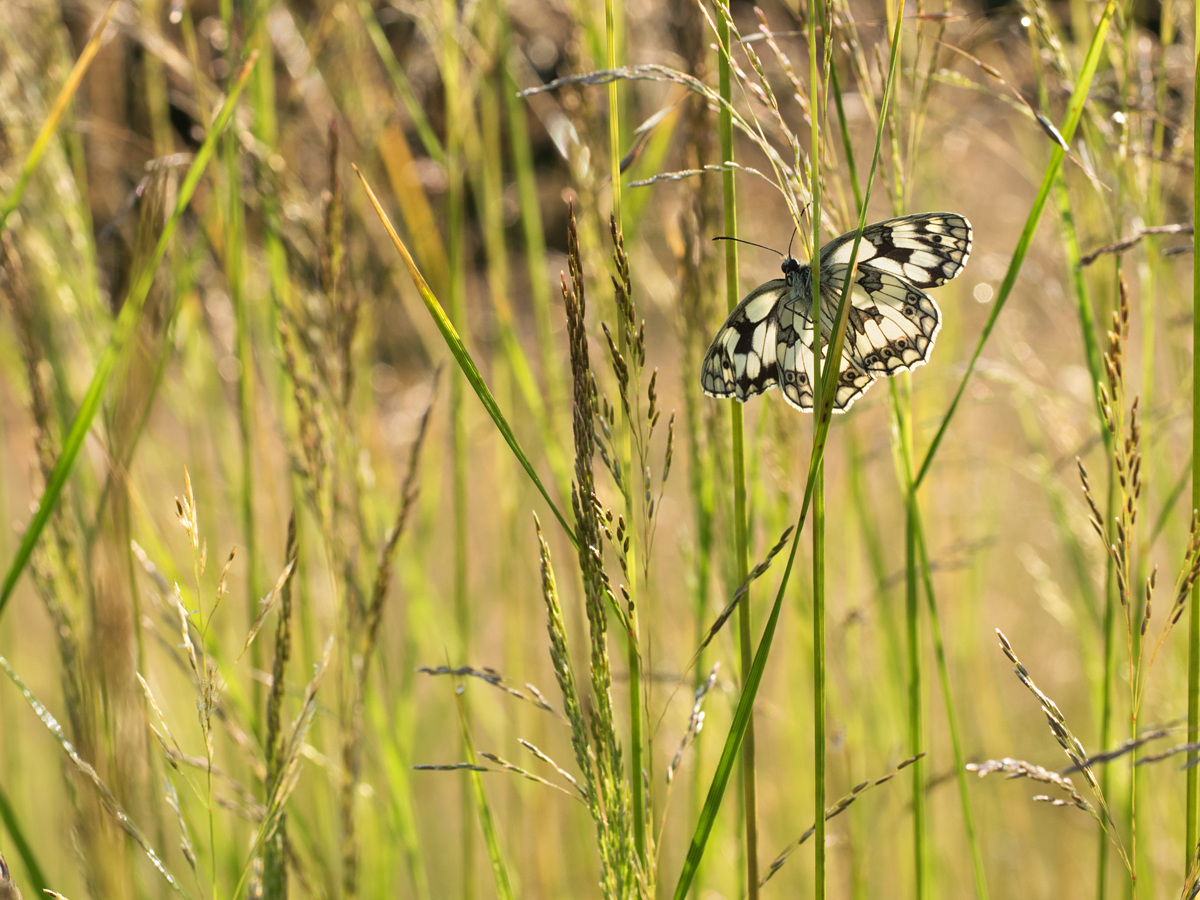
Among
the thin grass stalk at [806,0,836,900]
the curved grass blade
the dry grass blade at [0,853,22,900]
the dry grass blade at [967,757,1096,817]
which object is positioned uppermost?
the curved grass blade

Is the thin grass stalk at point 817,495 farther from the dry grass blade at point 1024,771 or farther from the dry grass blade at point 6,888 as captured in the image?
the dry grass blade at point 6,888

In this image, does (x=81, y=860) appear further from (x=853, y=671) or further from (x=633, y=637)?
(x=853, y=671)

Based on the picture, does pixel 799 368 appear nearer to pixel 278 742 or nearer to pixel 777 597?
pixel 777 597

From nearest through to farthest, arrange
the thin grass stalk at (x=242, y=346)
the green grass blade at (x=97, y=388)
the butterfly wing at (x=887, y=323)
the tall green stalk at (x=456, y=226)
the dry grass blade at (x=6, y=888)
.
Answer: the dry grass blade at (x=6, y=888)
the green grass blade at (x=97, y=388)
the butterfly wing at (x=887, y=323)
the thin grass stalk at (x=242, y=346)
the tall green stalk at (x=456, y=226)

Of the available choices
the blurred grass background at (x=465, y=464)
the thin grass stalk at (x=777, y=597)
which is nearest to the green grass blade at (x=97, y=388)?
the blurred grass background at (x=465, y=464)

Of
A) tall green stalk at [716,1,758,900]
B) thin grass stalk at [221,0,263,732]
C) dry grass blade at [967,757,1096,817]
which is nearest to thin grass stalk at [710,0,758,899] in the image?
tall green stalk at [716,1,758,900]

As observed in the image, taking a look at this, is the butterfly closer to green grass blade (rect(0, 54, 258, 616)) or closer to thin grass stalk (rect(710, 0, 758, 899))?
thin grass stalk (rect(710, 0, 758, 899))

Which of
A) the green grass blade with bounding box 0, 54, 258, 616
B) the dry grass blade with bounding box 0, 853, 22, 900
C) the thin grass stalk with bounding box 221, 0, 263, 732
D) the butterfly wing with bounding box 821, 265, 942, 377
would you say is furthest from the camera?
the thin grass stalk with bounding box 221, 0, 263, 732

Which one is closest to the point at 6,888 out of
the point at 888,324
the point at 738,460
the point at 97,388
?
the point at 97,388

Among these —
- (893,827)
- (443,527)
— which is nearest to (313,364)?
(893,827)
